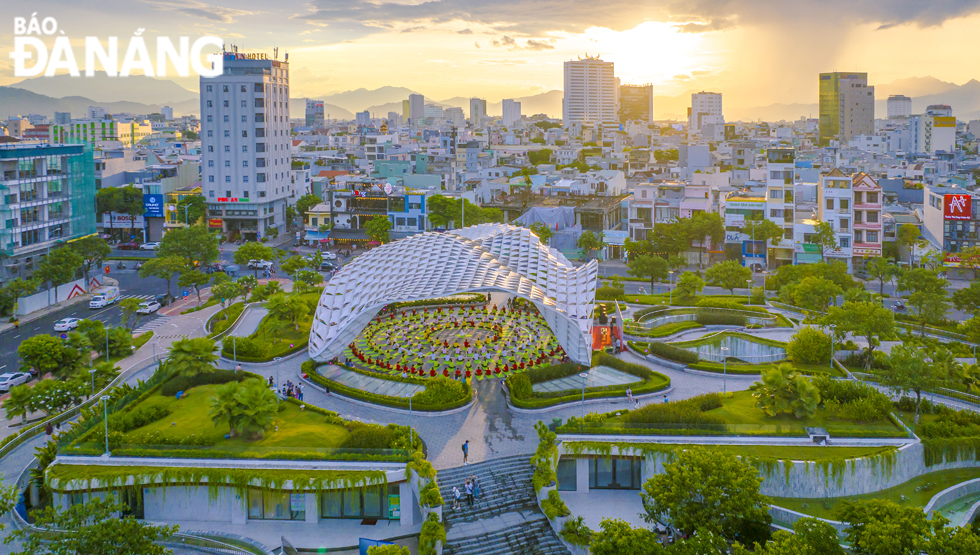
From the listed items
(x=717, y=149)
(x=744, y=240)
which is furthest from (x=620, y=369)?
(x=717, y=149)

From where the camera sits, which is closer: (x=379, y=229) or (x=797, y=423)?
(x=797, y=423)

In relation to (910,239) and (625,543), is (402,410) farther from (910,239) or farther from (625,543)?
(910,239)

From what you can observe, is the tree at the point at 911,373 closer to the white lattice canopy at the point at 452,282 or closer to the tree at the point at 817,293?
the white lattice canopy at the point at 452,282

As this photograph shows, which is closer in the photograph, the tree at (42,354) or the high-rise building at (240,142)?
the tree at (42,354)

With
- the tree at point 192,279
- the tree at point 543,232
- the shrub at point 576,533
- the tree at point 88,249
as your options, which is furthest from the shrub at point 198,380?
the tree at point 543,232

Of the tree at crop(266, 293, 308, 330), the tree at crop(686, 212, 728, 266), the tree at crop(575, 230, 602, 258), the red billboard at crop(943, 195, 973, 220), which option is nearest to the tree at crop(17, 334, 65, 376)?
the tree at crop(266, 293, 308, 330)

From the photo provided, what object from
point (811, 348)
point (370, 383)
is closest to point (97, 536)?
point (370, 383)
